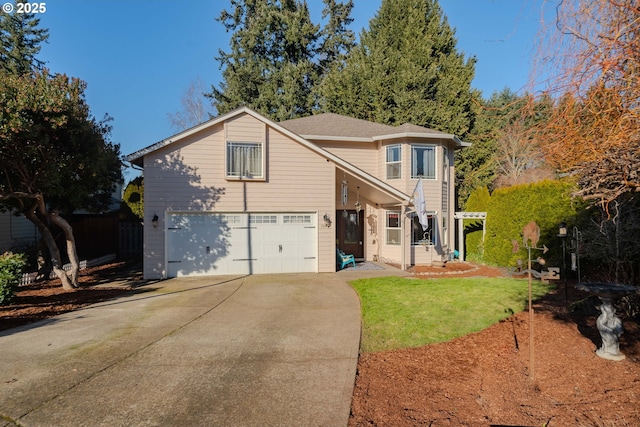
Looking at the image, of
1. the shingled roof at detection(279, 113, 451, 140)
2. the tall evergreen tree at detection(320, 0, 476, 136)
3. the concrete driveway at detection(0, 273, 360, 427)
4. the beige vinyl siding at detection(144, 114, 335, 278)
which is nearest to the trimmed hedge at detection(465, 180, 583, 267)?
the shingled roof at detection(279, 113, 451, 140)

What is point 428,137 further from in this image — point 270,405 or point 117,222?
point 117,222

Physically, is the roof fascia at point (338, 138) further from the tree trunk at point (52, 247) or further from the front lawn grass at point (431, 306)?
the tree trunk at point (52, 247)

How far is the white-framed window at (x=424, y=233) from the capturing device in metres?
15.5

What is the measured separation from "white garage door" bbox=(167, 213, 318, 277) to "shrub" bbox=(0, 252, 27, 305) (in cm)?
441

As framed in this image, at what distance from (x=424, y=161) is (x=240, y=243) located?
8.46 meters

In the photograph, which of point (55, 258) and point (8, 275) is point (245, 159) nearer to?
point (55, 258)

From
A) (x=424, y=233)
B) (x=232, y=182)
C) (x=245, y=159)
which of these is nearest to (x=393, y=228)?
(x=424, y=233)

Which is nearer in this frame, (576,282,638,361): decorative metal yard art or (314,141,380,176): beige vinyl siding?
(576,282,638,361): decorative metal yard art

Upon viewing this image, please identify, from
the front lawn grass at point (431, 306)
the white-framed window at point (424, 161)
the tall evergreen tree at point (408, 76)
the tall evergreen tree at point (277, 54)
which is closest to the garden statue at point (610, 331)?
the front lawn grass at point (431, 306)

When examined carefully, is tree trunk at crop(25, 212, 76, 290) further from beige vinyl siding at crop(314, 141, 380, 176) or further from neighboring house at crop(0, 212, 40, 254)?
beige vinyl siding at crop(314, 141, 380, 176)

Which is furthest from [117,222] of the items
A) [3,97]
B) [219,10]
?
[219,10]

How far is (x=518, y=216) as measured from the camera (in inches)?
524

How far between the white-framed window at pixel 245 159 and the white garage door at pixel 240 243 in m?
1.46

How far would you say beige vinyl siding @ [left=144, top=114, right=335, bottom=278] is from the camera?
39.5ft
